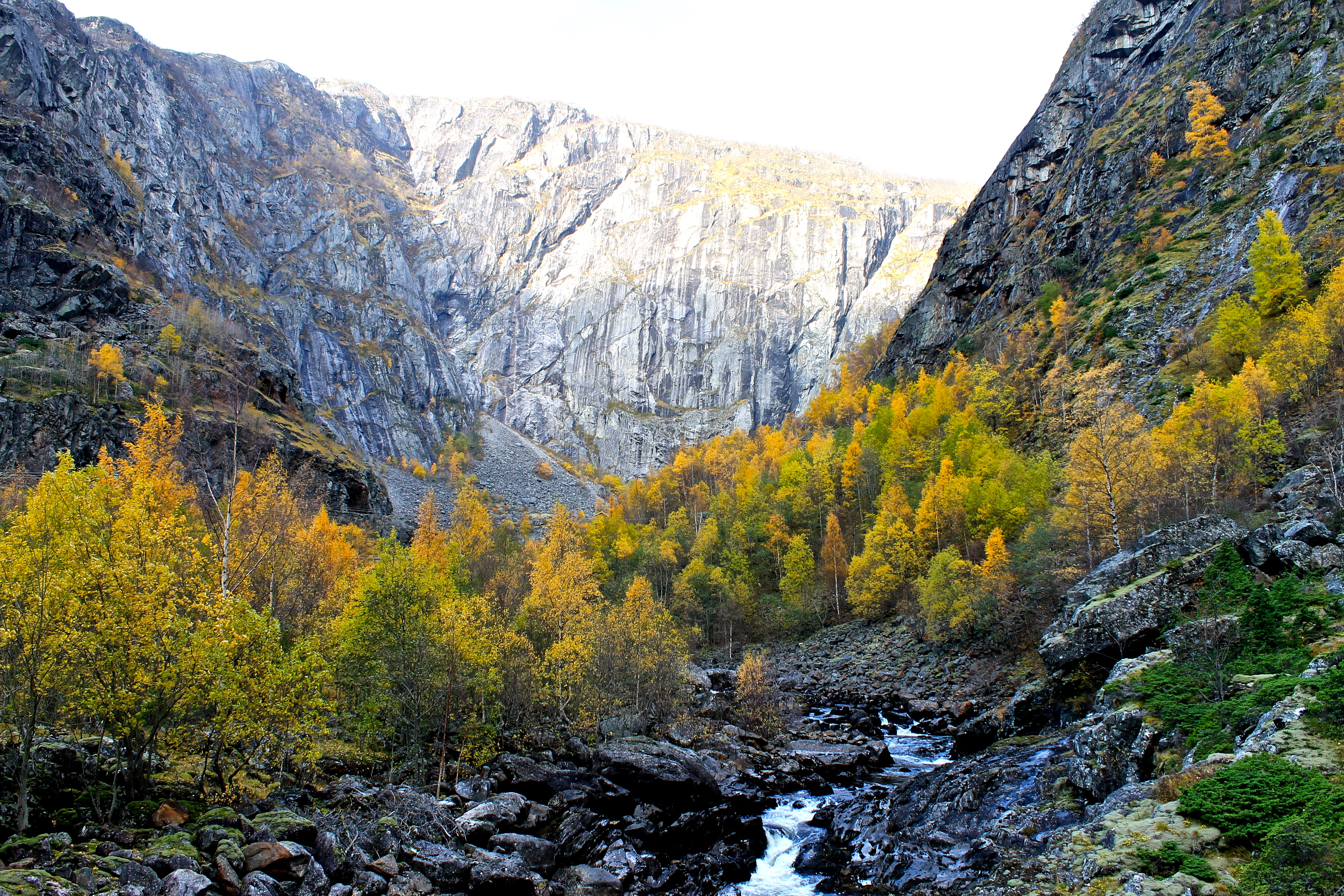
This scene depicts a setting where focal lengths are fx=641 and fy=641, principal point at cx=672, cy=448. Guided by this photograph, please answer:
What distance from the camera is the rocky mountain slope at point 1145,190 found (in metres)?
55.1

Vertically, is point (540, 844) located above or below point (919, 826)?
below

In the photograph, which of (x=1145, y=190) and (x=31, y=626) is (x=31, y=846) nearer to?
(x=31, y=626)

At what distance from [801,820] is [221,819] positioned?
19324mm

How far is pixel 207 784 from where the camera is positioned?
18062 millimetres

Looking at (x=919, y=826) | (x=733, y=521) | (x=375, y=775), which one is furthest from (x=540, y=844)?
(x=733, y=521)

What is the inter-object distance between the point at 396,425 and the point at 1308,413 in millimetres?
182380

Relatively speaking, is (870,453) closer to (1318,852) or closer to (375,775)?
(375,775)

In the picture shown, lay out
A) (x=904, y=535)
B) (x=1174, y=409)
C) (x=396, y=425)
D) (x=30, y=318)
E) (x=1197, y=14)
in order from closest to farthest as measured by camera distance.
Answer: (x=1174, y=409)
(x=904, y=535)
(x=30, y=318)
(x=1197, y=14)
(x=396, y=425)

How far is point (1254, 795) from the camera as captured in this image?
11.1 metres

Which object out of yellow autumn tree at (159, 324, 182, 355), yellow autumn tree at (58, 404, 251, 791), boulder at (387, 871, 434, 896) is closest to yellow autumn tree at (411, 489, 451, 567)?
yellow autumn tree at (58, 404, 251, 791)

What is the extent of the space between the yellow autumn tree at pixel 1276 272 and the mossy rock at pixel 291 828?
207 feet

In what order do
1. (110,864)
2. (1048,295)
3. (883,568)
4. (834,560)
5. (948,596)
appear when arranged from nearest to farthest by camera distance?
(110,864) → (948,596) → (883,568) → (834,560) → (1048,295)

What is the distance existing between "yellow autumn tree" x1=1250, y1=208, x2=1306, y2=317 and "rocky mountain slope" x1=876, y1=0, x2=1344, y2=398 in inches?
75.2

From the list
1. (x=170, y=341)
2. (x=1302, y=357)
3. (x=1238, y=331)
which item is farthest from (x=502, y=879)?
(x=170, y=341)
